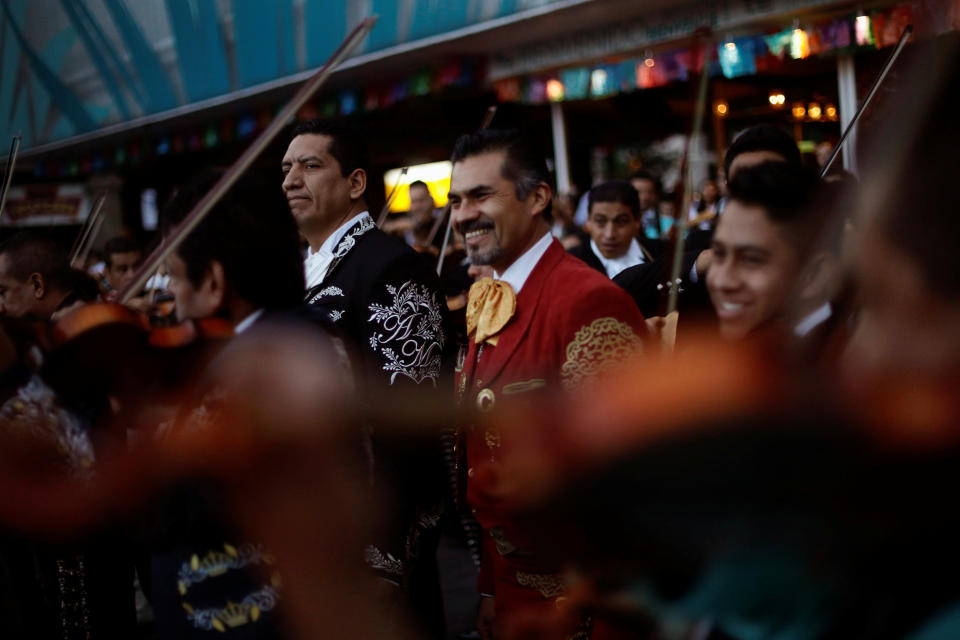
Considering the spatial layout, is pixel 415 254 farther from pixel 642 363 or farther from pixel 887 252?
pixel 887 252

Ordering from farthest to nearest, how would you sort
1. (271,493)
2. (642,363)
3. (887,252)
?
(642,363), (271,493), (887,252)

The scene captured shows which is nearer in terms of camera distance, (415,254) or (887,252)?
(887,252)

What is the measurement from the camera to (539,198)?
2.52m

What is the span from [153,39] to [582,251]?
1097 cm

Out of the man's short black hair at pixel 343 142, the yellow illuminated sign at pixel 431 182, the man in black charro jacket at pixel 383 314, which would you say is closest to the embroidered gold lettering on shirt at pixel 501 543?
the man in black charro jacket at pixel 383 314

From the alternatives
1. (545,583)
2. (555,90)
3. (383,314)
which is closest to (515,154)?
(383,314)

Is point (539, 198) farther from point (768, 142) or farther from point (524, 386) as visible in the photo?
point (768, 142)

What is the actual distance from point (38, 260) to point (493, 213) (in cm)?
179

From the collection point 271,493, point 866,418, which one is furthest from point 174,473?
point 866,418

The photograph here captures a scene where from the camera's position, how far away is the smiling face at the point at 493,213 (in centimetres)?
245

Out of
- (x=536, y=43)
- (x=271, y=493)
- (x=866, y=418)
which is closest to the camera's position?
(x=866, y=418)

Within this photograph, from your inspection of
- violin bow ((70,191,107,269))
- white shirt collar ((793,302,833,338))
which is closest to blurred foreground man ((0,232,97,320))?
violin bow ((70,191,107,269))

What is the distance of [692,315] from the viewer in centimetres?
225

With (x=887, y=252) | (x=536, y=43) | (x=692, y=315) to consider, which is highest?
(x=536, y=43)
